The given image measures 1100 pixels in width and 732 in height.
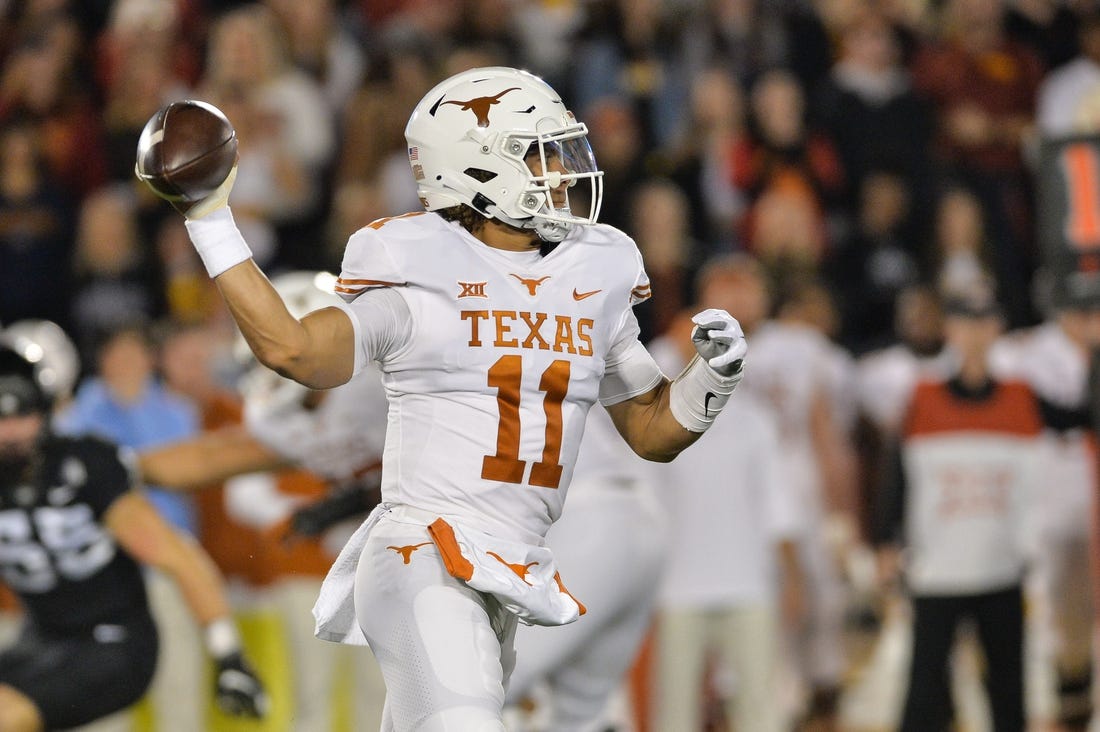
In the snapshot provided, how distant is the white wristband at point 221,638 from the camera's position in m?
4.91

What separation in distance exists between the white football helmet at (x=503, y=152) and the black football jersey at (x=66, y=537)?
6.83 feet

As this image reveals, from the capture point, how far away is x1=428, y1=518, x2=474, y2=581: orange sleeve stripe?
11.5 feet

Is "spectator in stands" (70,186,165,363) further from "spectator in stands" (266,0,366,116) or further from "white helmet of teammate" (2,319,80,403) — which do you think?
"spectator in stands" (266,0,366,116)

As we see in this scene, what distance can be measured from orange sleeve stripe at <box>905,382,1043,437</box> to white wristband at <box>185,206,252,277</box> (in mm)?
4237

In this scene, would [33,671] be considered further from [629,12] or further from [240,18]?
[629,12]

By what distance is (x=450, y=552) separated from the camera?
3.52 meters

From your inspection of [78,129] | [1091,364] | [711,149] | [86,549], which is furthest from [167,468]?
[711,149]

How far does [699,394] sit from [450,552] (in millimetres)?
636

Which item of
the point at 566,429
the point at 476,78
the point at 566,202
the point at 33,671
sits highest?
the point at 476,78

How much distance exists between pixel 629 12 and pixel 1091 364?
4216 millimetres

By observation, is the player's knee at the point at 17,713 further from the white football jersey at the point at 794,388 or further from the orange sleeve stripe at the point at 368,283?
the white football jersey at the point at 794,388

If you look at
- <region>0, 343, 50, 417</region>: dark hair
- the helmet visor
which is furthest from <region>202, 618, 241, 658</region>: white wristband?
the helmet visor

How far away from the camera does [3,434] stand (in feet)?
17.8

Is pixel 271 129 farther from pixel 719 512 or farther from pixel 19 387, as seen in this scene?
pixel 19 387
